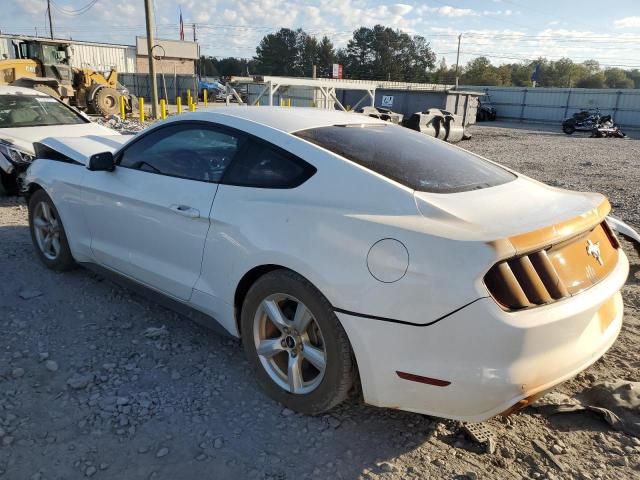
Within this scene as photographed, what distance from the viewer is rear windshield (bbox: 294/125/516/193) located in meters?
2.63

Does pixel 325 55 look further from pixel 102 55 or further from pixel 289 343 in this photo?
pixel 289 343

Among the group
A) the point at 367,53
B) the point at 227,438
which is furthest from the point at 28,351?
the point at 367,53

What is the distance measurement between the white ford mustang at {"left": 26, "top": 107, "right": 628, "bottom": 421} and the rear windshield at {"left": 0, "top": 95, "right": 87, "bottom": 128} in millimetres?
4987

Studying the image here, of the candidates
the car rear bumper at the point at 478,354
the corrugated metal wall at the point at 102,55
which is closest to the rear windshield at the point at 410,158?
the car rear bumper at the point at 478,354

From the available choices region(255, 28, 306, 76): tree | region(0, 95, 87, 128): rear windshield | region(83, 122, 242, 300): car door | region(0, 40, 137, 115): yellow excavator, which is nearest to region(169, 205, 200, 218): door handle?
region(83, 122, 242, 300): car door

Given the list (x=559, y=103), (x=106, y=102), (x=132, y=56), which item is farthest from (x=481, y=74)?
(x=106, y=102)

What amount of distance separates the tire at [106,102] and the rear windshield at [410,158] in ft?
62.2

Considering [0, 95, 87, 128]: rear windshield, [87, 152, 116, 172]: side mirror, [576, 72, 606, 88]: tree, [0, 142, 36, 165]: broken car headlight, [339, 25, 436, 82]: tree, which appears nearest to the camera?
[87, 152, 116, 172]: side mirror

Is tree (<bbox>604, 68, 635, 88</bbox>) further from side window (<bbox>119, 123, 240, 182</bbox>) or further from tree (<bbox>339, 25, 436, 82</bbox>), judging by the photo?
side window (<bbox>119, 123, 240, 182</bbox>)

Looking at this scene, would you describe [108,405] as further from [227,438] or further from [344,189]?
[344,189]

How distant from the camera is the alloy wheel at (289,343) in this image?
8.47ft

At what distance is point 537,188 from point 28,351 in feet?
10.6

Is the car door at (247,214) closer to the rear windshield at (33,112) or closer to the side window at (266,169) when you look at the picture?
the side window at (266,169)

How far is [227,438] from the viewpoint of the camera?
254 centimetres
